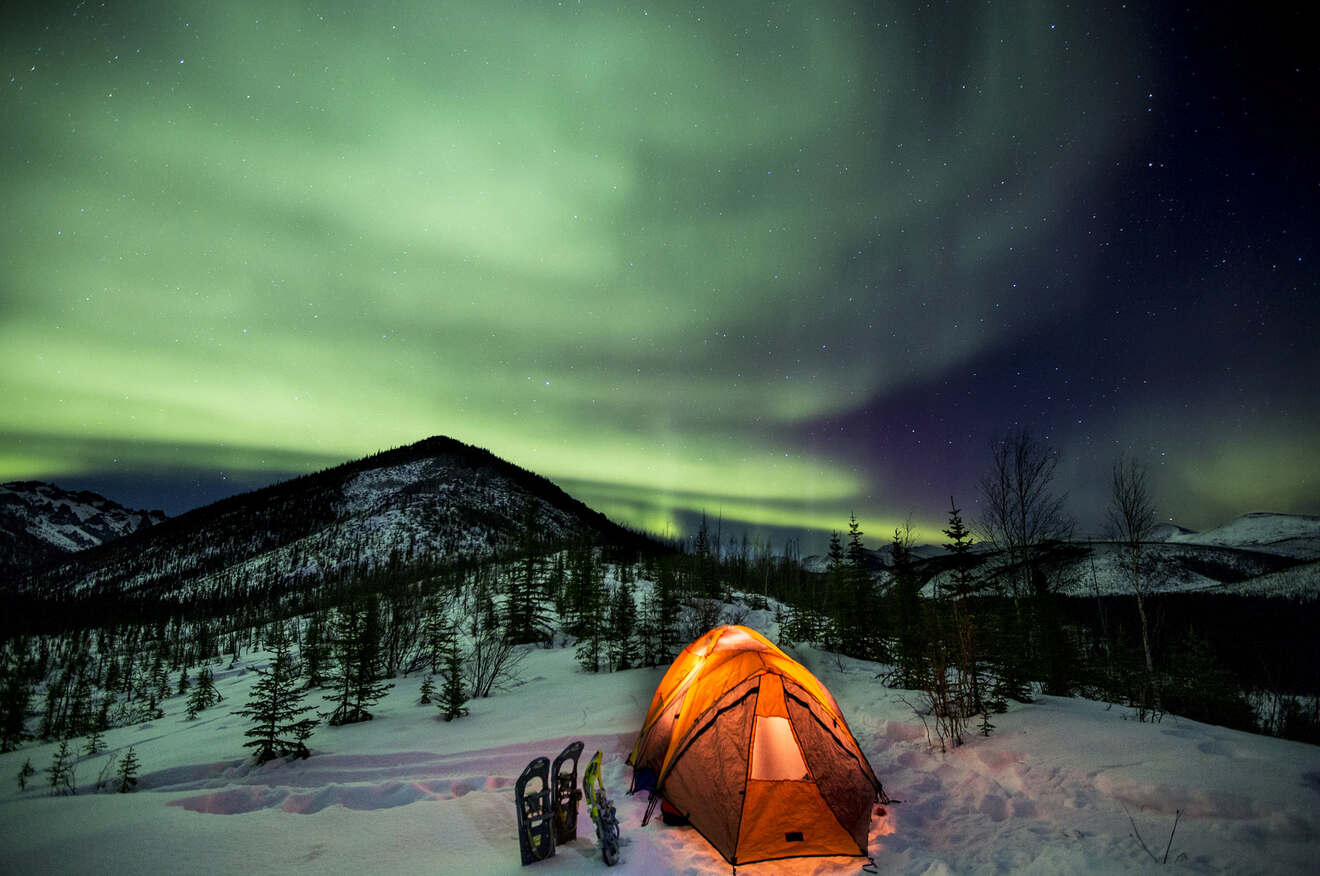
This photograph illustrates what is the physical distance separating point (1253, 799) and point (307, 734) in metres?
15.6

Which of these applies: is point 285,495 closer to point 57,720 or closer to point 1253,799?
point 57,720

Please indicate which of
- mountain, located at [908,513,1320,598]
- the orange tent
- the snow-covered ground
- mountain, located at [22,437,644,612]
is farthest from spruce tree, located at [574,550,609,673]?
mountain, located at [22,437,644,612]

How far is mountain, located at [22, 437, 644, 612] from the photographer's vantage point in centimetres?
11800

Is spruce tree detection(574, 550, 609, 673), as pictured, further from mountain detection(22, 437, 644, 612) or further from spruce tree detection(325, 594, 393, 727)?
mountain detection(22, 437, 644, 612)

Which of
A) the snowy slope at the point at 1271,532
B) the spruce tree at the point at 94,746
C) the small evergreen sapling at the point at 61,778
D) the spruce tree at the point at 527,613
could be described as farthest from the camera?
the snowy slope at the point at 1271,532

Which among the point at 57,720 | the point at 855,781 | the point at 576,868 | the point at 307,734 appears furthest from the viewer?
the point at 57,720

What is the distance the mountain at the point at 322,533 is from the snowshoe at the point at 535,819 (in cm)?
9885

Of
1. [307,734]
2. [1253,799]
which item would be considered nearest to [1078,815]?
[1253,799]

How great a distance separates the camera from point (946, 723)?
34.6 ft

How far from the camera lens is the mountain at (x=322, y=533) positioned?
118000mm

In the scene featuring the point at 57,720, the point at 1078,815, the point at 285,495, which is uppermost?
the point at 285,495

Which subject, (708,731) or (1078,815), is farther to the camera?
(708,731)

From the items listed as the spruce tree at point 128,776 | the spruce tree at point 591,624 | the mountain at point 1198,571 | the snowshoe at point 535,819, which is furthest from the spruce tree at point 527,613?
the mountain at point 1198,571

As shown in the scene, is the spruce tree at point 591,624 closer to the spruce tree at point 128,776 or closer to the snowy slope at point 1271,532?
the spruce tree at point 128,776
